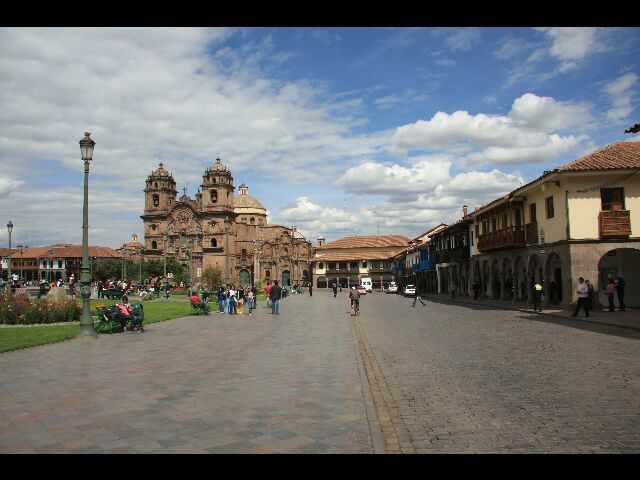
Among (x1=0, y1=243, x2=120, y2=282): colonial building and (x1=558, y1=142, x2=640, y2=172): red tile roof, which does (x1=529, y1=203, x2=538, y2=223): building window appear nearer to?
(x1=558, y1=142, x2=640, y2=172): red tile roof

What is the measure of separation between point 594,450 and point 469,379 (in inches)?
146

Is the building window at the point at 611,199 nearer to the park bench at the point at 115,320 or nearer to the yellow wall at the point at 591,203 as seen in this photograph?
the yellow wall at the point at 591,203

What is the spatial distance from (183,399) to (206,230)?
84.5 m

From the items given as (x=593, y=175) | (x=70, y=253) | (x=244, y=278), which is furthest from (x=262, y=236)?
(x=593, y=175)

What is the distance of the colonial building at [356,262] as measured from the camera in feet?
316

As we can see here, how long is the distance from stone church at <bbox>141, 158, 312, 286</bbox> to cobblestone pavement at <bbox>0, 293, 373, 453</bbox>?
245ft

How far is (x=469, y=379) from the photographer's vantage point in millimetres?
8812

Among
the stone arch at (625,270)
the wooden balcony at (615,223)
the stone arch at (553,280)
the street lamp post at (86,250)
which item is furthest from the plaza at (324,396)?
the stone arch at (553,280)

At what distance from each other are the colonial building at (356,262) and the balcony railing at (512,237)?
59779 mm


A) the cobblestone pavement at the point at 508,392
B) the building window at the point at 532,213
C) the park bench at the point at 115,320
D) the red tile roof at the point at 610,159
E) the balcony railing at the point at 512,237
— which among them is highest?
the red tile roof at the point at 610,159

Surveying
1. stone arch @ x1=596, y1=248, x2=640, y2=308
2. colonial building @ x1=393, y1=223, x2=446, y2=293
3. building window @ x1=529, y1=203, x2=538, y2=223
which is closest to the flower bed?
stone arch @ x1=596, y1=248, x2=640, y2=308

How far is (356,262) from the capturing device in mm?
96625
